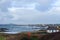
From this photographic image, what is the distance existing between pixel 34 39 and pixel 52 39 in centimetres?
111

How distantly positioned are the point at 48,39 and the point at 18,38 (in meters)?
1.75

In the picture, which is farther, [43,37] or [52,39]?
[43,37]

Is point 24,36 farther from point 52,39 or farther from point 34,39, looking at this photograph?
point 52,39

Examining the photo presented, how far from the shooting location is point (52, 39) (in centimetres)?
1073

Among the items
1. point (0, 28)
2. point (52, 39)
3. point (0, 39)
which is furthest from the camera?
point (0, 28)

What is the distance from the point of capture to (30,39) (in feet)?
37.7

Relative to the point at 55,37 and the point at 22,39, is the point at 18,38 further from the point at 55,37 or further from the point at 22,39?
the point at 55,37

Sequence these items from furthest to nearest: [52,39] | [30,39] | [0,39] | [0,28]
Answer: [0,28], [0,39], [30,39], [52,39]

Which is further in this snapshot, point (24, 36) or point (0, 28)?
point (0, 28)

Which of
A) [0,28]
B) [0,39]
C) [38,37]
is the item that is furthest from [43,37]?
[0,28]

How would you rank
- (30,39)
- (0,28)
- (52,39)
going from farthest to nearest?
(0,28)
(30,39)
(52,39)

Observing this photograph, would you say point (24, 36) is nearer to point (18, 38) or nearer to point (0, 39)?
point (18, 38)

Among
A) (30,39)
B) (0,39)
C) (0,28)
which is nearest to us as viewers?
(30,39)

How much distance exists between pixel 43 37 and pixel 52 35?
528 millimetres
